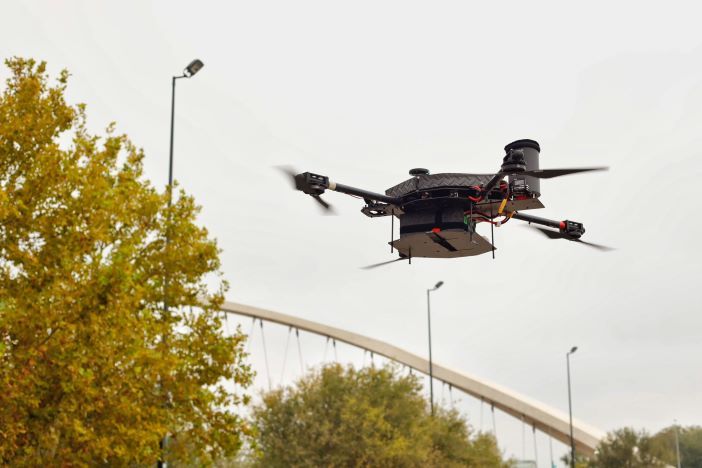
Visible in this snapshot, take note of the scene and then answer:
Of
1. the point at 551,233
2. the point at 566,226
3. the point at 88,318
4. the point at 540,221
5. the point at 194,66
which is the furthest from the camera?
the point at 194,66

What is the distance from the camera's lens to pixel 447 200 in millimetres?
12422

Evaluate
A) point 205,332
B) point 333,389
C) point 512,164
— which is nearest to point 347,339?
point 333,389

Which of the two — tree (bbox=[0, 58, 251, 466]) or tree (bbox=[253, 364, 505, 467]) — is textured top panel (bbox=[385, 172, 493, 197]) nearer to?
tree (bbox=[0, 58, 251, 466])

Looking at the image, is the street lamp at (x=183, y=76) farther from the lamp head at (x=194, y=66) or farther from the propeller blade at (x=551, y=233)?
the propeller blade at (x=551, y=233)

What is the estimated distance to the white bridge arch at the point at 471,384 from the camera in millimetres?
93375

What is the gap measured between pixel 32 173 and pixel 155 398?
7187 mm

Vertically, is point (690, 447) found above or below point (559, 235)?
above

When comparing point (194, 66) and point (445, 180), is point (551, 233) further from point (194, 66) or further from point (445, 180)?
point (194, 66)

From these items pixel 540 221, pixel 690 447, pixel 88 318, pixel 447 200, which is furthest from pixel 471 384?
pixel 447 200

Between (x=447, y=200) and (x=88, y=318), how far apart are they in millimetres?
10711

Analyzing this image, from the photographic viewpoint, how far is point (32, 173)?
21969 mm

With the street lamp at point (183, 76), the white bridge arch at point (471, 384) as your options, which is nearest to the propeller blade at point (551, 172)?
the street lamp at point (183, 76)

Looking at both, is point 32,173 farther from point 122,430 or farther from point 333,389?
point 333,389

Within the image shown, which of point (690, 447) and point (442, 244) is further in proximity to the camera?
point (690, 447)
